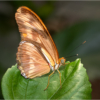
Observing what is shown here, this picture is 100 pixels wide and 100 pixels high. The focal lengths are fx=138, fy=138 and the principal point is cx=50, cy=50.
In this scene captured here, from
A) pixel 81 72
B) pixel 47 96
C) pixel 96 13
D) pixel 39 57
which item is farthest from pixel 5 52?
pixel 96 13

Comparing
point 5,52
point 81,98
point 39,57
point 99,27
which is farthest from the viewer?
point 5,52

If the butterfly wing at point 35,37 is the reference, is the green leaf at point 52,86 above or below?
below

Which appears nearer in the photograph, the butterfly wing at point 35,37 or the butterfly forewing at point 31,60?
the butterfly wing at point 35,37

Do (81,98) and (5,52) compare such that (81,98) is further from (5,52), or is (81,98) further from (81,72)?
(5,52)

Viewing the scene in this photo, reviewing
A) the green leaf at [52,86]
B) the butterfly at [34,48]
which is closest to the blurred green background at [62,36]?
the butterfly at [34,48]

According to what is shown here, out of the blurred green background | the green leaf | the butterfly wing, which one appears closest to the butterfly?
the butterfly wing

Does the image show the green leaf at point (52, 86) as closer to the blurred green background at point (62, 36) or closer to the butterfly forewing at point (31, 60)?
the butterfly forewing at point (31, 60)

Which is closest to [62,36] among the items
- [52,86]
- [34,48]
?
[34,48]
